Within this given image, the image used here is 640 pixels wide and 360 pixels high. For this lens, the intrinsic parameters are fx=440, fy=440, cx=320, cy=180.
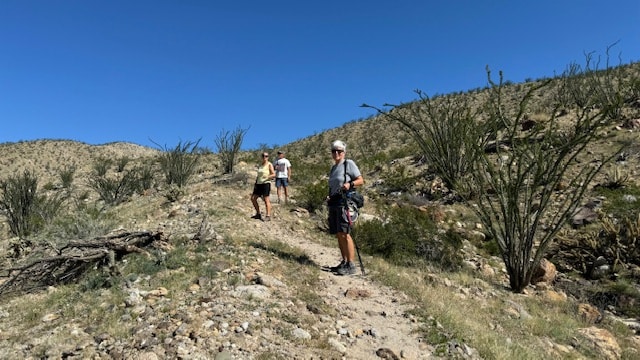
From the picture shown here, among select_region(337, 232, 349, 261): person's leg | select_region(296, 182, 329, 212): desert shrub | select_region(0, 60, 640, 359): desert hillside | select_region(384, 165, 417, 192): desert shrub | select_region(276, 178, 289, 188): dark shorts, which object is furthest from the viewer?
select_region(384, 165, 417, 192): desert shrub

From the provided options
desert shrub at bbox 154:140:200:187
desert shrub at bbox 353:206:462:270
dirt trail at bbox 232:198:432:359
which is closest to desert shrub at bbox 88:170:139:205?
desert shrub at bbox 154:140:200:187

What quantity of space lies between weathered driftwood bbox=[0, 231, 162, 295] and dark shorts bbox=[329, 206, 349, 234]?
259 cm

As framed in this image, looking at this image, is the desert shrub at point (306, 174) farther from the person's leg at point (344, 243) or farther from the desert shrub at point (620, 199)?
the person's leg at point (344, 243)

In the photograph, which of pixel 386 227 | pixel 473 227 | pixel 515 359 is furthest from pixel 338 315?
pixel 473 227

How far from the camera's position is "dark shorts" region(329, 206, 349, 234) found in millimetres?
5512

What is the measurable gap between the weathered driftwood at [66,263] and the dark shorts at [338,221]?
8.49ft

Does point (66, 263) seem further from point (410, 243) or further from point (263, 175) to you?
point (410, 243)

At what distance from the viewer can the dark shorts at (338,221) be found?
18.1 feet

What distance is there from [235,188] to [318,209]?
277 centimetres

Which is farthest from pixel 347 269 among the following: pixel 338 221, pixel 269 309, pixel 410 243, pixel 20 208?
pixel 20 208

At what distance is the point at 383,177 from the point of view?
44.0ft

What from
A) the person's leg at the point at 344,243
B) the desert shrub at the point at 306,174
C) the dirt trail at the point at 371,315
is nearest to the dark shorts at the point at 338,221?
the person's leg at the point at 344,243

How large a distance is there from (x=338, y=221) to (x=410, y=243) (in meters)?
2.39

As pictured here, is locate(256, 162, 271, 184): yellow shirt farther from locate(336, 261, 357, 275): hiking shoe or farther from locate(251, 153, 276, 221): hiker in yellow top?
locate(336, 261, 357, 275): hiking shoe
